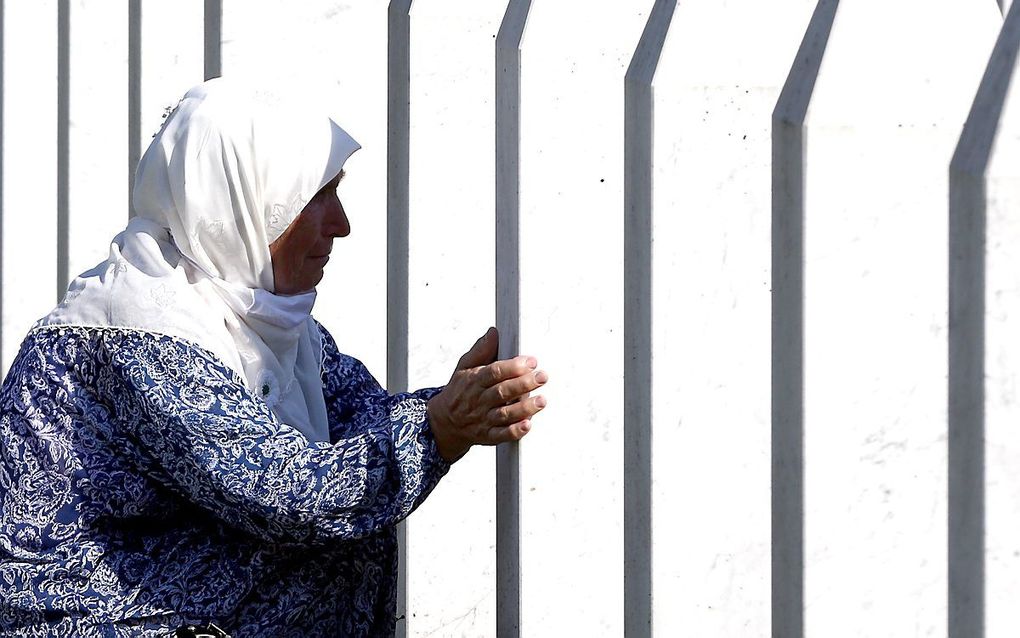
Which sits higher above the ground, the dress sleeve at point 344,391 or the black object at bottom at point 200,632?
the dress sleeve at point 344,391

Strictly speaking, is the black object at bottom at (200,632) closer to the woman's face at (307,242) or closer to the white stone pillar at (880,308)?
the woman's face at (307,242)

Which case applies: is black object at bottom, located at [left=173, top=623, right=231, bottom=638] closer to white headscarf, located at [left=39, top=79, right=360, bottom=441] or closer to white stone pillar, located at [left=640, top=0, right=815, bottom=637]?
white headscarf, located at [left=39, top=79, right=360, bottom=441]

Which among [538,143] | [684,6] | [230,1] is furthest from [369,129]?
[684,6]

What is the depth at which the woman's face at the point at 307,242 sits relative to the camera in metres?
2.75

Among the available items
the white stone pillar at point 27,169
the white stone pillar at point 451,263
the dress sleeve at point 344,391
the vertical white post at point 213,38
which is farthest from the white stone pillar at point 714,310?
the white stone pillar at point 27,169

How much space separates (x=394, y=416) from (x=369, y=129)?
3.88 ft

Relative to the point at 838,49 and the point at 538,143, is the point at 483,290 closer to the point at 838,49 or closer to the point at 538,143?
the point at 538,143

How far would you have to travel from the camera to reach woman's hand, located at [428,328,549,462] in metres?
2.44

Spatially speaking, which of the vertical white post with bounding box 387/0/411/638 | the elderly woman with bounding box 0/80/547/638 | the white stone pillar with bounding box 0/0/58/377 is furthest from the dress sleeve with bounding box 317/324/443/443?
the white stone pillar with bounding box 0/0/58/377

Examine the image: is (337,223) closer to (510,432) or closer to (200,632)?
(510,432)

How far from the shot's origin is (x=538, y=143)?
245 cm

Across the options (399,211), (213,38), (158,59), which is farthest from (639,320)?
(158,59)

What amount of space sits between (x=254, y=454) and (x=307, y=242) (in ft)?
1.63

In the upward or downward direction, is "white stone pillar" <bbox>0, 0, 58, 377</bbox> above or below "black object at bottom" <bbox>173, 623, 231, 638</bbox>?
above
